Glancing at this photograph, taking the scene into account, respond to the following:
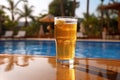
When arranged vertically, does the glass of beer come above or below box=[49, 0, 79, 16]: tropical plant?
below

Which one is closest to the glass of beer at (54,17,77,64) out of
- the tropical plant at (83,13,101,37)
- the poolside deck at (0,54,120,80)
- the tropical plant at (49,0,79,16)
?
the poolside deck at (0,54,120,80)

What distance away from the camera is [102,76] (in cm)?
96

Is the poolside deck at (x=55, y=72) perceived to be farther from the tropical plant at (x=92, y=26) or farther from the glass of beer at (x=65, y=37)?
the tropical plant at (x=92, y=26)

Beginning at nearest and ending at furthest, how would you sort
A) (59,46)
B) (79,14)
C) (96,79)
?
(96,79)
(59,46)
(79,14)

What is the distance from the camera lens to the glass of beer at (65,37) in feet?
3.96

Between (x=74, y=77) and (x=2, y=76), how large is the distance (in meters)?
0.26

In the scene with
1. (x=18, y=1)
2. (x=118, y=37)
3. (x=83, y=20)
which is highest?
(x=18, y=1)

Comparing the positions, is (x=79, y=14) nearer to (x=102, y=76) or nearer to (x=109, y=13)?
(x=109, y=13)

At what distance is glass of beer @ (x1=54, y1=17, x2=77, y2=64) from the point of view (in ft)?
3.96

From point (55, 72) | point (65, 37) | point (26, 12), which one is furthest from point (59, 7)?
point (55, 72)

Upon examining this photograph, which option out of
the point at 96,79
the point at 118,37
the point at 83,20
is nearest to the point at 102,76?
the point at 96,79

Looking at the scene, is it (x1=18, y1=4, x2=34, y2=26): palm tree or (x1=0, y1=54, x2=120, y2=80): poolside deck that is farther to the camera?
(x1=18, y1=4, x2=34, y2=26): palm tree

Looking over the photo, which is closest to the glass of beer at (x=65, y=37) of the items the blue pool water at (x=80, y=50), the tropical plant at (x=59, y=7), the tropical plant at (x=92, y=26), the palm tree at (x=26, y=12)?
the blue pool water at (x=80, y=50)

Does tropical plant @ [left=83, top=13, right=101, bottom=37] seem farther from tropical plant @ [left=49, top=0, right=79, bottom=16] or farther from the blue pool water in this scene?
the blue pool water
